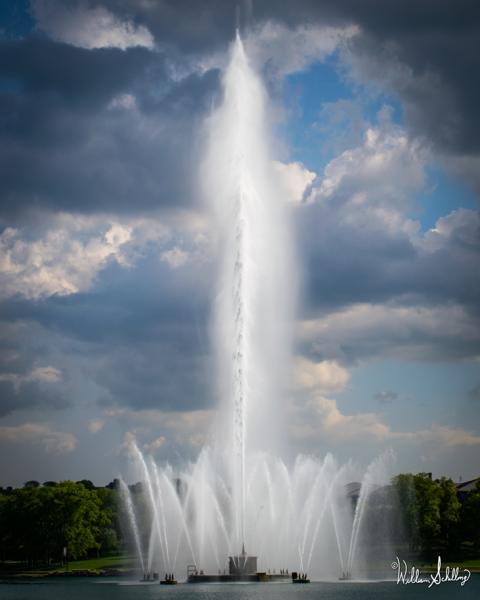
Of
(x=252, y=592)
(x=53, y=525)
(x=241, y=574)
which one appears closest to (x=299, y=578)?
(x=241, y=574)

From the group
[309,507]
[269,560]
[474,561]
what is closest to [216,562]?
[269,560]

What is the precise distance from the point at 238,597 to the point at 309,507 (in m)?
24.0

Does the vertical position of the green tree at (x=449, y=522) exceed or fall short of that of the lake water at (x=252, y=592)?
it exceeds it

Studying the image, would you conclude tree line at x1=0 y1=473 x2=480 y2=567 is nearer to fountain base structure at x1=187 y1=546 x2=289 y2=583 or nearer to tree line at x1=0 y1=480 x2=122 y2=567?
tree line at x1=0 y1=480 x2=122 y2=567

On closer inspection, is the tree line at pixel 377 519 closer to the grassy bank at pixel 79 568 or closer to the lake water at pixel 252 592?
the grassy bank at pixel 79 568

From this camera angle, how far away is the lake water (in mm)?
64625

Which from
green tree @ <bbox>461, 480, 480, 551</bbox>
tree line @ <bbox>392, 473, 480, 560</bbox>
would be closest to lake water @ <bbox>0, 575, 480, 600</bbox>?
tree line @ <bbox>392, 473, 480, 560</bbox>

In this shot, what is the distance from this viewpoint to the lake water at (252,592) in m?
64.6

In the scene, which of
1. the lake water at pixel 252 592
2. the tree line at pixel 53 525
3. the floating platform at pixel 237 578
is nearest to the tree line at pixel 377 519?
the tree line at pixel 53 525

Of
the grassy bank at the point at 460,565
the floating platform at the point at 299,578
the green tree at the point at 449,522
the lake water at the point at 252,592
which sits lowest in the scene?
the lake water at the point at 252,592

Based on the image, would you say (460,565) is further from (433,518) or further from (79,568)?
(79,568)

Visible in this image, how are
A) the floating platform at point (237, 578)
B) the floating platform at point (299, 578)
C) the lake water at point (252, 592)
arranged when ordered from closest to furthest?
1. the lake water at point (252, 592)
2. the floating platform at point (237, 578)
3. the floating platform at point (299, 578)

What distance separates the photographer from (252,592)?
6600cm

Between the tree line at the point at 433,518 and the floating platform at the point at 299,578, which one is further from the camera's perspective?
the tree line at the point at 433,518
